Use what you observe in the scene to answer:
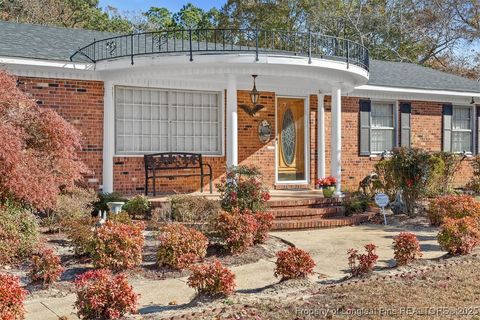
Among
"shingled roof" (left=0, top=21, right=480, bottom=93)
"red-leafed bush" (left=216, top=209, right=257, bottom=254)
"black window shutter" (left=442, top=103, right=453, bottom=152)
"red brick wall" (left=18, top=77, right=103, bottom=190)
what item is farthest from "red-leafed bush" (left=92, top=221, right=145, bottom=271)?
"black window shutter" (left=442, top=103, right=453, bottom=152)

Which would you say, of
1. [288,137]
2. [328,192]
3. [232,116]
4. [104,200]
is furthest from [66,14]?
[328,192]

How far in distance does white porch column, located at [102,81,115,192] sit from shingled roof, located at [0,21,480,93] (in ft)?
3.73

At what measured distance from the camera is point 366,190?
531 inches

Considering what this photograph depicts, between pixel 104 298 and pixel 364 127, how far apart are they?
12.0m

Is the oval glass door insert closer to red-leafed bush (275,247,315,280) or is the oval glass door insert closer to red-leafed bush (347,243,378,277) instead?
red-leafed bush (347,243,378,277)

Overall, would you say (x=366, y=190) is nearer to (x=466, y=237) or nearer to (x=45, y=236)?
(x=466, y=237)

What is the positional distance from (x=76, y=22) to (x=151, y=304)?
95.5 feet

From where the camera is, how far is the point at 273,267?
722cm

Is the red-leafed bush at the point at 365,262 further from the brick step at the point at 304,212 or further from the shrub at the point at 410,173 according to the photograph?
the shrub at the point at 410,173

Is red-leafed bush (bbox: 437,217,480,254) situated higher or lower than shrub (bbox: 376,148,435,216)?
lower

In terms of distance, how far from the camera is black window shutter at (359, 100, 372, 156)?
609 inches

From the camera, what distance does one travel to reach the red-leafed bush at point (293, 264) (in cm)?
609

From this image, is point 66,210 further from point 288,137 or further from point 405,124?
point 405,124

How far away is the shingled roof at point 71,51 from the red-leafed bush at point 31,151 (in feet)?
10.9
